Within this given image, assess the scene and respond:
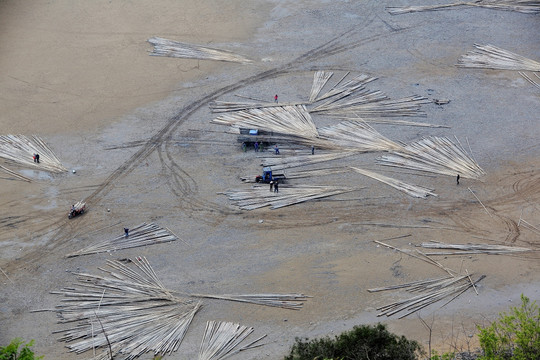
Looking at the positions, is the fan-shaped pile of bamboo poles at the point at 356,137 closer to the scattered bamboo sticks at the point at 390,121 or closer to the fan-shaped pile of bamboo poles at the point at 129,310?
the scattered bamboo sticks at the point at 390,121

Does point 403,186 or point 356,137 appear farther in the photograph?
point 356,137

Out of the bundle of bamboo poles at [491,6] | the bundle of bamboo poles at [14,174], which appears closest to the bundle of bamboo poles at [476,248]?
the bundle of bamboo poles at [14,174]

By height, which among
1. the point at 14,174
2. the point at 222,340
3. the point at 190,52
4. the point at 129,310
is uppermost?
the point at 190,52

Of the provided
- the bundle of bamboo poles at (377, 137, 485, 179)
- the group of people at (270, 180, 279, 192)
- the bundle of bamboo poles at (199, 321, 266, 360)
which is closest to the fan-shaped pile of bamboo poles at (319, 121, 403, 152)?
the bundle of bamboo poles at (377, 137, 485, 179)

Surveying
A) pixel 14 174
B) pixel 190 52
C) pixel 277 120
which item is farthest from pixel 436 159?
pixel 14 174

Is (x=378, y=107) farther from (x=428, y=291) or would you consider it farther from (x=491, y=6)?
(x=491, y=6)

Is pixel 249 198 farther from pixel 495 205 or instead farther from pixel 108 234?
pixel 495 205
